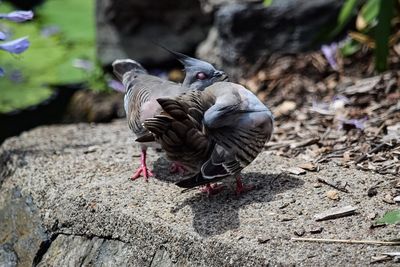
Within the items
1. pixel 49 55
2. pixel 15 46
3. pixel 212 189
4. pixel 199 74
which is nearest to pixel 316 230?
pixel 212 189

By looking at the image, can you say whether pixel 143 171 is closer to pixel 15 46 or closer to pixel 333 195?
pixel 15 46

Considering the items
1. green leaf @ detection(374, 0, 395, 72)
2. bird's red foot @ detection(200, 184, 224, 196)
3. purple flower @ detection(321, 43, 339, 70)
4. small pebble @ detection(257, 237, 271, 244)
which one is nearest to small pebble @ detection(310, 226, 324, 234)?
small pebble @ detection(257, 237, 271, 244)

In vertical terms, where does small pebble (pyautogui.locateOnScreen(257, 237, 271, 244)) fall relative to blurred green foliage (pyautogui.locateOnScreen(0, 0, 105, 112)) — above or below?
above

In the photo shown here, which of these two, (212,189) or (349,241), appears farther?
(212,189)

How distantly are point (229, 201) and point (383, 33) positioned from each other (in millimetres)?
1524

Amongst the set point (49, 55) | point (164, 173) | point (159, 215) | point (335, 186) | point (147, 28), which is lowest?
point (49, 55)

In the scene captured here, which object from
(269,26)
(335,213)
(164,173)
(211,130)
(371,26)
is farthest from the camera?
(269,26)

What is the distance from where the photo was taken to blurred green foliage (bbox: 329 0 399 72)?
4043mm

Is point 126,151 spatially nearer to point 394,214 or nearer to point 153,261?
point 153,261

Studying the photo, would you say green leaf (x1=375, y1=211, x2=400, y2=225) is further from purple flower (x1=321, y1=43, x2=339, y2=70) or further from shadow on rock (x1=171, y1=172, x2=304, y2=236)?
purple flower (x1=321, y1=43, x2=339, y2=70)

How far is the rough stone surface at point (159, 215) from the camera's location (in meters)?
2.67

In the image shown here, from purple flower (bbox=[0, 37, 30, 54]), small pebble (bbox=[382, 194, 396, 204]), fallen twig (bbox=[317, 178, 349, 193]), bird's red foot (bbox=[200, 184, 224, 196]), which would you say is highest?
purple flower (bbox=[0, 37, 30, 54])

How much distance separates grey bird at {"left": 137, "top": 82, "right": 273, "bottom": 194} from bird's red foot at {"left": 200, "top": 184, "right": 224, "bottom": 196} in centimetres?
15

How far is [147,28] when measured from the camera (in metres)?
6.02
